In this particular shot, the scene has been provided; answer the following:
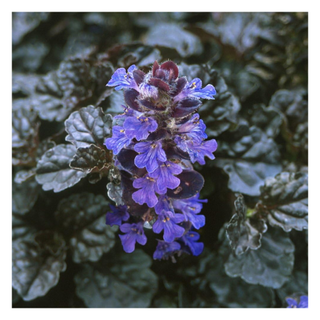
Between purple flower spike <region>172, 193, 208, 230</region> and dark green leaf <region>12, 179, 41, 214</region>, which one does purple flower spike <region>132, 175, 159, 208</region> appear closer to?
purple flower spike <region>172, 193, 208, 230</region>

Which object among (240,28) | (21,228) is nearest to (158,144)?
(21,228)

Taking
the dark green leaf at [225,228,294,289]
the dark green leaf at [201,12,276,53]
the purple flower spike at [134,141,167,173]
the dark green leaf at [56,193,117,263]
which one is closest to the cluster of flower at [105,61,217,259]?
the purple flower spike at [134,141,167,173]

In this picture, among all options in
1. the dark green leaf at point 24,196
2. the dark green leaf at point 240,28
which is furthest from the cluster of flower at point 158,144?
the dark green leaf at point 240,28

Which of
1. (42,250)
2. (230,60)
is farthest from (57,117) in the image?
(230,60)

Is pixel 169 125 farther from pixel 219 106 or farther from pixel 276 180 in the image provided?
pixel 276 180

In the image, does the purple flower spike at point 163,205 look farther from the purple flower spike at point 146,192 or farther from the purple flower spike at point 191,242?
the purple flower spike at point 191,242
